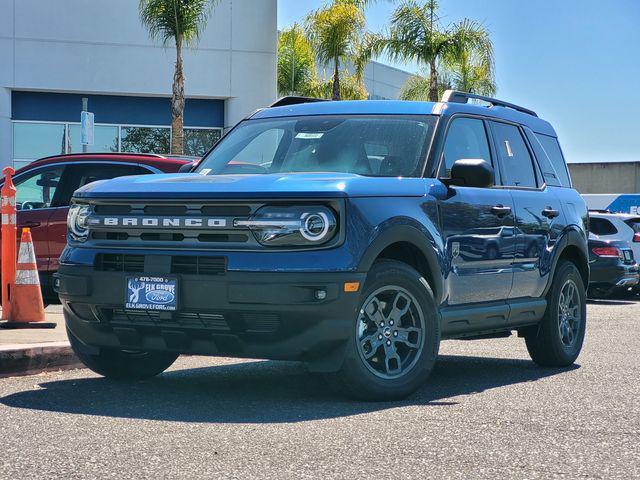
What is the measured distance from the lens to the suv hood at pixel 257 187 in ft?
20.4

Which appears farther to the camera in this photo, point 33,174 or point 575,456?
point 33,174

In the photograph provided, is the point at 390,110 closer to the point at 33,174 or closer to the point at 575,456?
the point at 575,456

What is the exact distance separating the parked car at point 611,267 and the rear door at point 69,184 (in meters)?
9.25

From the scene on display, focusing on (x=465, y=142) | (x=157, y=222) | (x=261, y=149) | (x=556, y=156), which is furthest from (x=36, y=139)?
(x=157, y=222)

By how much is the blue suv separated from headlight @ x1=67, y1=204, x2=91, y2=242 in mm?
13

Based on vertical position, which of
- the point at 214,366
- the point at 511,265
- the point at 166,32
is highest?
the point at 166,32

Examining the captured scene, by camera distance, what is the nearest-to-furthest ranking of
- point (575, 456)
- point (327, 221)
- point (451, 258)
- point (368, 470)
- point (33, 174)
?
point (368, 470) < point (575, 456) < point (327, 221) < point (451, 258) < point (33, 174)

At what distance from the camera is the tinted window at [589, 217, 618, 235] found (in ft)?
63.5

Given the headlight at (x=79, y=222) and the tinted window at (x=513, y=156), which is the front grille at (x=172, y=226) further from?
the tinted window at (x=513, y=156)

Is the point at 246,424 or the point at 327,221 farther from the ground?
the point at 327,221

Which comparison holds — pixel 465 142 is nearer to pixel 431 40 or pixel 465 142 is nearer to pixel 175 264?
pixel 175 264

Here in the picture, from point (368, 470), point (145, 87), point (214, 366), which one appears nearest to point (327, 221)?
point (368, 470)

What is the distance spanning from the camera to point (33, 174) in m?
12.7

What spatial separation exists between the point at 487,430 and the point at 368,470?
1.19m
